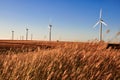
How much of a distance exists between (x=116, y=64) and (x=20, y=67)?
11.7 ft

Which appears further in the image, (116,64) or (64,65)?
(116,64)

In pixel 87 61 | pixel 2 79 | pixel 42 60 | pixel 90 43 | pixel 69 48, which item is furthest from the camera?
pixel 90 43

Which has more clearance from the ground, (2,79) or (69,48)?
(69,48)

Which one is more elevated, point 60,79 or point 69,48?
point 69,48

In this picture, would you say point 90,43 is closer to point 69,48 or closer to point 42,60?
point 69,48

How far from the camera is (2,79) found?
661cm

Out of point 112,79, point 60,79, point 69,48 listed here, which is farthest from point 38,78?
point 69,48

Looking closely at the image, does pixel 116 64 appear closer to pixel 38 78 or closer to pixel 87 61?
pixel 87 61

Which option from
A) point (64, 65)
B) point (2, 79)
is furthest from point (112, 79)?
point (2, 79)

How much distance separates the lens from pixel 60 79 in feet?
23.4

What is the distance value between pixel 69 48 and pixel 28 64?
2.66 meters

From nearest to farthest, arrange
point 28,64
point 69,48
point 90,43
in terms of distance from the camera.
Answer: point 28,64
point 69,48
point 90,43

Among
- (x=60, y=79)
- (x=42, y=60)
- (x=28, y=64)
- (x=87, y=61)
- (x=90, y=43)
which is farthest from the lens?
(x=90, y=43)

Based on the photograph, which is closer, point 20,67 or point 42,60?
point 20,67
